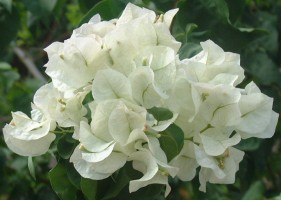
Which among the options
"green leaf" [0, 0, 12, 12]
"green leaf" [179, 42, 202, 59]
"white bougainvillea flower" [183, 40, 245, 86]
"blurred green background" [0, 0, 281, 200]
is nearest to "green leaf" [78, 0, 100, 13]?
"blurred green background" [0, 0, 281, 200]

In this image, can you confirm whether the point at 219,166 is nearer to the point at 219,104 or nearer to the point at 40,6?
the point at 219,104

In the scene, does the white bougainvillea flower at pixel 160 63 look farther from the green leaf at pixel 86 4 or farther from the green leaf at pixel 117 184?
the green leaf at pixel 86 4

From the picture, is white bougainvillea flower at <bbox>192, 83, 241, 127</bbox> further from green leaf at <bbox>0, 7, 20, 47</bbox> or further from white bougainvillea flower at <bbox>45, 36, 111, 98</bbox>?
green leaf at <bbox>0, 7, 20, 47</bbox>

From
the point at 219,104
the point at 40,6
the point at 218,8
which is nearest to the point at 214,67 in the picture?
the point at 219,104

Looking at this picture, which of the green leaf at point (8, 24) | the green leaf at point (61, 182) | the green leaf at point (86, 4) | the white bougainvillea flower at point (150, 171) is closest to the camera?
the white bougainvillea flower at point (150, 171)

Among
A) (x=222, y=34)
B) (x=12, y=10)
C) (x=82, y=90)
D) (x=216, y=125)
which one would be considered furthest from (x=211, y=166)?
(x=12, y=10)

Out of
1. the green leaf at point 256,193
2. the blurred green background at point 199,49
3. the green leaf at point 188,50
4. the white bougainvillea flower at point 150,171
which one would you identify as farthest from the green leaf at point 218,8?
the white bougainvillea flower at point 150,171
